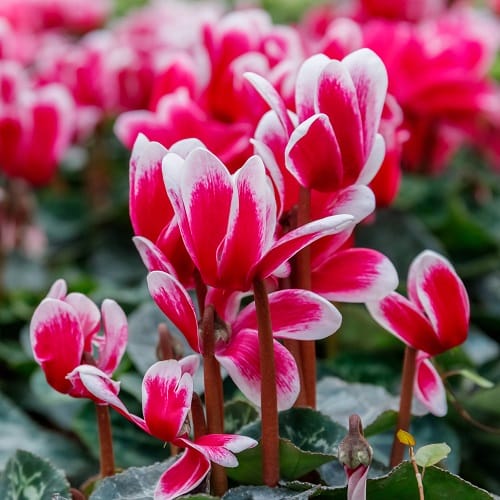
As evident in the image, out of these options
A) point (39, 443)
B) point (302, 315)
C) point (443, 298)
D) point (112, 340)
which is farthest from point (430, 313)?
point (39, 443)

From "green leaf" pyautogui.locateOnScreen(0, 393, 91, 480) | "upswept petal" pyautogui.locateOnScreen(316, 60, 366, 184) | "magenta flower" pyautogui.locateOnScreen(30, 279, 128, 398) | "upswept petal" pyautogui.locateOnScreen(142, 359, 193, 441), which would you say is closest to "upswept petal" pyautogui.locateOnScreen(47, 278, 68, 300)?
"magenta flower" pyautogui.locateOnScreen(30, 279, 128, 398)

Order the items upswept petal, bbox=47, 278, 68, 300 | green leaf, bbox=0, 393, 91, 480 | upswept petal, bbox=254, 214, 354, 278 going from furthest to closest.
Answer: green leaf, bbox=0, 393, 91, 480
upswept petal, bbox=47, 278, 68, 300
upswept petal, bbox=254, 214, 354, 278

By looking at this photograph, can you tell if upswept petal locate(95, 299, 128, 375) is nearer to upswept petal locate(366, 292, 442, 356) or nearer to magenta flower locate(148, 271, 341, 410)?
magenta flower locate(148, 271, 341, 410)

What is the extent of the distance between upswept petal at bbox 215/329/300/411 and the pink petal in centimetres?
7

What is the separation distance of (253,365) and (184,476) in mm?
82

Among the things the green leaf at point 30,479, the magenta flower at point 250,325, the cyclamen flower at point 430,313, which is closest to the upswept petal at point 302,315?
the magenta flower at point 250,325

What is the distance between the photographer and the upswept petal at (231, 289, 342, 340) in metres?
0.58

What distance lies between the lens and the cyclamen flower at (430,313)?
25.9 inches

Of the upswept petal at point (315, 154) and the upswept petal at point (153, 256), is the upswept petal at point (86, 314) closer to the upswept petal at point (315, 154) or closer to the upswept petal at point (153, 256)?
the upswept petal at point (153, 256)

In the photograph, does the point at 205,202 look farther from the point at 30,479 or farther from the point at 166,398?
the point at 30,479

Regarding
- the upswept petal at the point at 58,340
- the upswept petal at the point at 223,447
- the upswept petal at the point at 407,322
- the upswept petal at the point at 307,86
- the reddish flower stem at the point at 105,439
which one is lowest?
the reddish flower stem at the point at 105,439

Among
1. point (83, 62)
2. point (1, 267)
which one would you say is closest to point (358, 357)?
point (1, 267)

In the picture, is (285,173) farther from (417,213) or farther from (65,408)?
(417,213)

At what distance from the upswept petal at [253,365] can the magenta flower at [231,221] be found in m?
0.06
